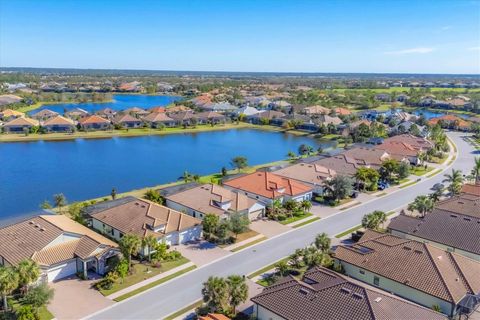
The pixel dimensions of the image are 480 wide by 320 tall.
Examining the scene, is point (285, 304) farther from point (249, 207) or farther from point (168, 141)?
point (168, 141)

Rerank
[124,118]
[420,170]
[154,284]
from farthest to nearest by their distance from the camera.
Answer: [124,118] → [420,170] → [154,284]

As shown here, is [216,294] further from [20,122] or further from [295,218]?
[20,122]

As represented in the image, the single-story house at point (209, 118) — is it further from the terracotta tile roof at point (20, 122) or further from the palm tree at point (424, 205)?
the palm tree at point (424, 205)

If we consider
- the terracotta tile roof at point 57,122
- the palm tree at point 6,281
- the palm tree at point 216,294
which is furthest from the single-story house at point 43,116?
the palm tree at point 216,294

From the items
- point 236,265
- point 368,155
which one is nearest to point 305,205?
point 236,265

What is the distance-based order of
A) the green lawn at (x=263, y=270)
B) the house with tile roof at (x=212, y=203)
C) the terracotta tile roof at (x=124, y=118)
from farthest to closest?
the terracotta tile roof at (x=124, y=118) → the house with tile roof at (x=212, y=203) → the green lawn at (x=263, y=270)

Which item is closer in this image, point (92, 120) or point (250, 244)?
point (250, 244)

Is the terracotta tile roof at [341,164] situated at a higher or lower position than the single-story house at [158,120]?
lower
